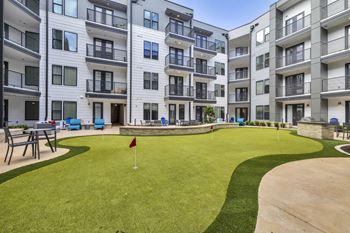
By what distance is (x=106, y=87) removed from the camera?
19.2 m

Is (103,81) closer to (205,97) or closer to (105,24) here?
(105,24)

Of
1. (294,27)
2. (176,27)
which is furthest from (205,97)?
(294,27)

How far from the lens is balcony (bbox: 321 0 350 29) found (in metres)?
16.0

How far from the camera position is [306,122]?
13.4 metres

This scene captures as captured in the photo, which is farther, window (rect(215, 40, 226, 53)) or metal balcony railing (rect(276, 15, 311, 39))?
window (rect(215, 40, 226, 53))

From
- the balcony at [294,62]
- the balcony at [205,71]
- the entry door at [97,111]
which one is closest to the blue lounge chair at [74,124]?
the entry door at [97,111]

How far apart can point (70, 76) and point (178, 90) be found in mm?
11449

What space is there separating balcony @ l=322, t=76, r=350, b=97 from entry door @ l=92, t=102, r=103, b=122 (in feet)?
73.4

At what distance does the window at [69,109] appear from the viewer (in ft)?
57.1

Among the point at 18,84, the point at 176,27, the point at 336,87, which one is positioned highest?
the point at 176,27

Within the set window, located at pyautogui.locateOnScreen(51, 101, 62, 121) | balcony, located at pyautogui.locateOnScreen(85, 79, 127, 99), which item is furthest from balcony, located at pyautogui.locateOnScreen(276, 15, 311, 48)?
window, located at pyautogui.locateOnScreen(51, 101, 62, 121)

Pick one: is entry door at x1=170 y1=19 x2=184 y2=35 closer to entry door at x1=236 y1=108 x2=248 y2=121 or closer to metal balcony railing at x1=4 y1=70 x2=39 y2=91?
metal balcony railing at x1=4 y1=70 x2=39 y2=91

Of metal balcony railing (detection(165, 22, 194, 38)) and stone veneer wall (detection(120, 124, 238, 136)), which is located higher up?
metal balcony railing (detection(165, 22, 194, 38))

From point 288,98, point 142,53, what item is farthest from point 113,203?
point 288,98
